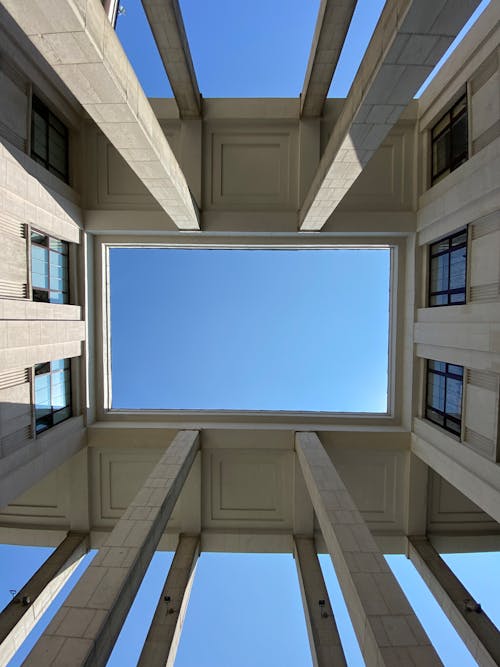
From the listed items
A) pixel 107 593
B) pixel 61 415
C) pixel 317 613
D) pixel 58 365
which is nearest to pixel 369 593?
pixel 107 593

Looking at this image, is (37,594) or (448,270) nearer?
(37,594)

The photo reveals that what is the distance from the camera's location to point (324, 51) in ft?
39.5

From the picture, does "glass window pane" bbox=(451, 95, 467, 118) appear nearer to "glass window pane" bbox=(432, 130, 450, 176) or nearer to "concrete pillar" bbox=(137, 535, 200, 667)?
"glass window pane" bbox=(432, 130, 450, 176)

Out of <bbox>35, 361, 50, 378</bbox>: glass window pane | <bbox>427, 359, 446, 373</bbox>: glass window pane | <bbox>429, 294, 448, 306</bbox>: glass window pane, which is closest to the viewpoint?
<bbox>35, 361, 50, 378</bbox>: glass window pane

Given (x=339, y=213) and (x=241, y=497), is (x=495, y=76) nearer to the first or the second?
(x=339, y=213)

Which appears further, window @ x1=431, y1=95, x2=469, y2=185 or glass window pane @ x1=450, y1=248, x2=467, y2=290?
window @ x1=431, y1=95, x2=469, y2=185

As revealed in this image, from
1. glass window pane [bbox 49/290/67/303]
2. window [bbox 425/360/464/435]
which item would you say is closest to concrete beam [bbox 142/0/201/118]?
glass window pane [bbox 49/290/67/303]

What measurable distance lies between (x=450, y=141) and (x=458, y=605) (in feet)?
46.1

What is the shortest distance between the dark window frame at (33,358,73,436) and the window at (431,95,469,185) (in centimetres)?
1410

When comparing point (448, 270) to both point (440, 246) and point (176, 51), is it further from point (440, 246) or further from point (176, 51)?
point (176, 51)

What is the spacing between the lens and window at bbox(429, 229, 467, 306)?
11.4 meters

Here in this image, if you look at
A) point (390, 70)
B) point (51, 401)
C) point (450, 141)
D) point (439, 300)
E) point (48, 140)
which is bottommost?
point (51, 401)

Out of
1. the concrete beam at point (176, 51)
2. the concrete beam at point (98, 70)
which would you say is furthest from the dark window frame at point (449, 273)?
the concrete beam at point (176, 51)

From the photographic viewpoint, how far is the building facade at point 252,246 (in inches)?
304
